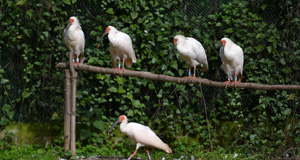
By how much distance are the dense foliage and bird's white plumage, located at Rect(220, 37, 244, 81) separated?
0.51m

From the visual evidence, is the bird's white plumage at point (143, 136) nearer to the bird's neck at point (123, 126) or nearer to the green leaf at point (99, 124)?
the bird's neck at point (123, 126)

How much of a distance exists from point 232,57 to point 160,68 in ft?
3.64

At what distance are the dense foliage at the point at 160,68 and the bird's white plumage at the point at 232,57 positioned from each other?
51 centimetres

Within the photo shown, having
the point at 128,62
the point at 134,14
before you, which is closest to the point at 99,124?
the point at 128,62

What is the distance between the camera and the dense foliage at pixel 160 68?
5.75 metres

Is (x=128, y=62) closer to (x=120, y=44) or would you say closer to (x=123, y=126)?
(x=120, y=44)

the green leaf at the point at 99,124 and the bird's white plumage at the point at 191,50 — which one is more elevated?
the bird's white plumage at the point at 191,50

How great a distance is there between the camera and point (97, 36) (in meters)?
5.83

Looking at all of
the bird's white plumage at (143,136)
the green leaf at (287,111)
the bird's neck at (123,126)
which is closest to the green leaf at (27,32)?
the bird's neck at (123,126)

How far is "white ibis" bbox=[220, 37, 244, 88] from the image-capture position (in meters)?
5.16

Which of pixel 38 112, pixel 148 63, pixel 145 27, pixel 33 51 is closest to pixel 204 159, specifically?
pixel 148 63

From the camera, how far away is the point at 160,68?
587cm

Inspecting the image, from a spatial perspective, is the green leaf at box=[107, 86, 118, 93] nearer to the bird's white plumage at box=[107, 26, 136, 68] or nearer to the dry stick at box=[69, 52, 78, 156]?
the bird's white plumage at box=[107, 26, 136, 68]

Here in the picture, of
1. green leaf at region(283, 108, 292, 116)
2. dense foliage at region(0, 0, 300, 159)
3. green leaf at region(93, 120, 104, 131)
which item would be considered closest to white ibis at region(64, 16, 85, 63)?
dense foliage at region(0, 0, 300, 159)
